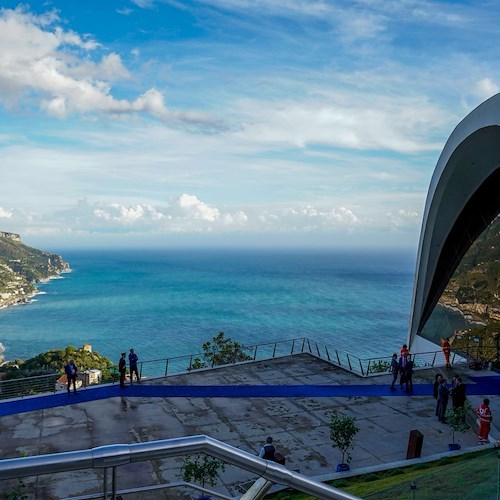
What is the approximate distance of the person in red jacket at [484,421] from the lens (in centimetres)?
1335

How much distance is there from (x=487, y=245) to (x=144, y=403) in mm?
19647

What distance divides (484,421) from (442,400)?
1992 mm

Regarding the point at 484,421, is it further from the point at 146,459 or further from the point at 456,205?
the point at 456,205

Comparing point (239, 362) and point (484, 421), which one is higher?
point (484, 421)

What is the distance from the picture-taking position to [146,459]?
8.23 feet

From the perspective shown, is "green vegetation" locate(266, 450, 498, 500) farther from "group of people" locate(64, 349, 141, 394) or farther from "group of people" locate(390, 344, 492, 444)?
"group of people" locate(64, 349, 141, 394)

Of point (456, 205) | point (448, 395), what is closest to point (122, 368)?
point (448, 395)

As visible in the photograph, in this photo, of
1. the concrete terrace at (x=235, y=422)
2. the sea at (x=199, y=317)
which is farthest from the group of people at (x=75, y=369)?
the sea at (x=199, y=317)

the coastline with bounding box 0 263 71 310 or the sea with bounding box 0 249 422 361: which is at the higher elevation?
the sea with bounding box 0 249 422 361

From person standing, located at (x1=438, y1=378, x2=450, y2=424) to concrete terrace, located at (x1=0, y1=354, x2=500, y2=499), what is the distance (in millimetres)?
254

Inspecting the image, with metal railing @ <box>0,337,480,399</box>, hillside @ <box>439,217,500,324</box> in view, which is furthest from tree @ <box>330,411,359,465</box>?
hillside @ <box>439,217,500,324</box>

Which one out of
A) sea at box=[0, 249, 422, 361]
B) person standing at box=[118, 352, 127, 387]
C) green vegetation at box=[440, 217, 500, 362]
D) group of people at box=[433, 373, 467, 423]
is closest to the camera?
group of people at box=[433, 373, 467, 423]

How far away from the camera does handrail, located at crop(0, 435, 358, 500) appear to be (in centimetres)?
234

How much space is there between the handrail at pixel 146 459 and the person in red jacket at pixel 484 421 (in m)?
11.8
